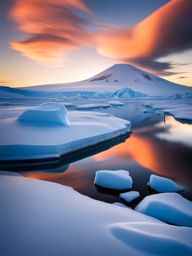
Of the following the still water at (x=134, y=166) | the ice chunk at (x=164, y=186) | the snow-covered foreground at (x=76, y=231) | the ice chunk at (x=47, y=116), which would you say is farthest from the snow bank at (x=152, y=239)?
the ice chunk at (x=47, y=116)

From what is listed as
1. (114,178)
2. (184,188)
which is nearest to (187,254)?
(114,178)

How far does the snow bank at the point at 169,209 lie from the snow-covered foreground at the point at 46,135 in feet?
13.1

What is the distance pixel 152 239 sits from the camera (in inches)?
78.5

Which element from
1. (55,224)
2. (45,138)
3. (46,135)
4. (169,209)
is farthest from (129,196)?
(46,135)

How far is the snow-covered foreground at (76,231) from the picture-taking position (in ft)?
6.14

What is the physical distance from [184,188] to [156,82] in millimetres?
152336

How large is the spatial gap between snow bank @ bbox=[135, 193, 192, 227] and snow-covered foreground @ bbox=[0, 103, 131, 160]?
4.00 meters

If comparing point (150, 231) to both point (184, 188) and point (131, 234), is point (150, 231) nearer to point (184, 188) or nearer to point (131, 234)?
point (131, 234)

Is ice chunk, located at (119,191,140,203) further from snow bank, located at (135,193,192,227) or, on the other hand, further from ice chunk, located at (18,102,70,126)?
ice chunk, located at (18,102,70,126)

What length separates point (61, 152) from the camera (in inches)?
283

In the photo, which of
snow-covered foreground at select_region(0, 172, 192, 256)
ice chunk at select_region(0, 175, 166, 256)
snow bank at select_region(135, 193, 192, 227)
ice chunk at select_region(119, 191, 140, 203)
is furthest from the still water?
snow-covered foreground at select_region(0, 172, 192, 256)

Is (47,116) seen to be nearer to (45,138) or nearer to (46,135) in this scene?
(46,135)

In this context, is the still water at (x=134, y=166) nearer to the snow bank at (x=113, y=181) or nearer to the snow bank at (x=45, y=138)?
the snow bank at (x=113, y=181)

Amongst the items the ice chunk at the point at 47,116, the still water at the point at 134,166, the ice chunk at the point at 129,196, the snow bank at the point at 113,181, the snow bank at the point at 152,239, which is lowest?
the still water at the point at 134,166
